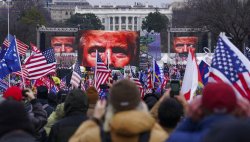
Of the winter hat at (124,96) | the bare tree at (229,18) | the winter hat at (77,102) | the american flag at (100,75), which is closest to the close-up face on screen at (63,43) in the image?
the bare tree at (229,18)

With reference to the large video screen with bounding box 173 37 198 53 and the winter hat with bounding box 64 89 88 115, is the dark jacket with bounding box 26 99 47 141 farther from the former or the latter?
the large video screen with bounding box 173 37 198 53

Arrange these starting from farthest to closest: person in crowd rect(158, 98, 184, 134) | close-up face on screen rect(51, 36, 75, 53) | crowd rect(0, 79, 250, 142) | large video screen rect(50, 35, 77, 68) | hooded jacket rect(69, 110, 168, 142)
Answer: close-up face on screen rect(51, 36, 75, 53), large video screen rect(50, 35, 77, 68), person in crowd rect(158, 98, 184, 134), hooded jacket rect(69, 110, 168, 142), crowd rect(0, 79, 250, 142)

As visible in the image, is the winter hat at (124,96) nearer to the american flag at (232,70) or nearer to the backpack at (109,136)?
the backpack at (109,136)

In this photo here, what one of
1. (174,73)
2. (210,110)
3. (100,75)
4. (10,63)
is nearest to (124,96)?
(210,110)

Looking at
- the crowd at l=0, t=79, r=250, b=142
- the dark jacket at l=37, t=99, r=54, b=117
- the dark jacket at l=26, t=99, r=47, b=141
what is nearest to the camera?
the crowd at l=0, t=79, r=250, b=142

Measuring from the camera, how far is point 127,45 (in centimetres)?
6812

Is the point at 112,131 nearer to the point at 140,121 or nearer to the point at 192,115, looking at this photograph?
the point at 140,121

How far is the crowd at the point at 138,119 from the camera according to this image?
4078mm

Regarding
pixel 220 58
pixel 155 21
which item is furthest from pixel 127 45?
pixel 220 58

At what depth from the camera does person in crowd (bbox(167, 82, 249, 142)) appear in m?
4.09

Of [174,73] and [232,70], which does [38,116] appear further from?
[174,73]

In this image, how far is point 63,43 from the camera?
77.6 meters

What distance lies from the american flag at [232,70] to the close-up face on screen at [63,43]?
6809 cm

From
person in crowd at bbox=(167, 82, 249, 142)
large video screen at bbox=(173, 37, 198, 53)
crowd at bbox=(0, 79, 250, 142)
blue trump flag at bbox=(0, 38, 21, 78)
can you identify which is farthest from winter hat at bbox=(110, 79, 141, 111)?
large video screen at bbox=(173, 37, 198, 53)
